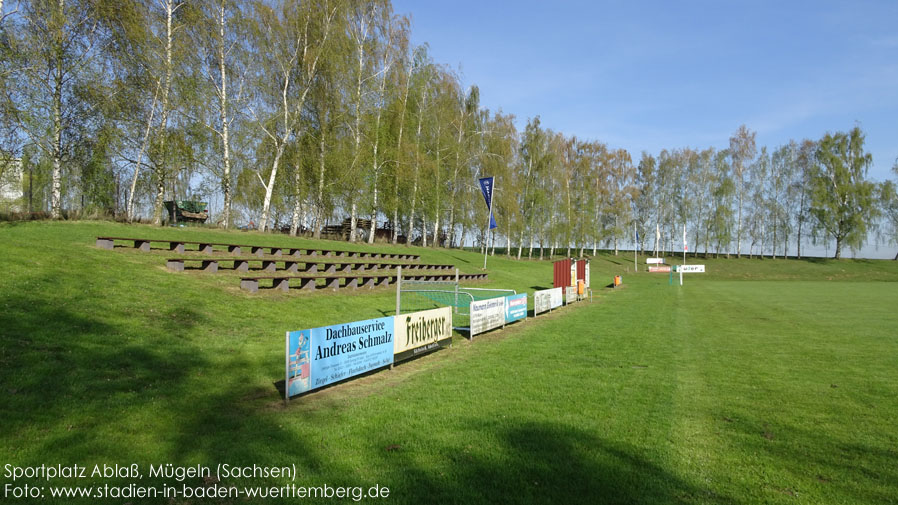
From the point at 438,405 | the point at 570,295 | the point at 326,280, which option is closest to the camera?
the point at 438,405

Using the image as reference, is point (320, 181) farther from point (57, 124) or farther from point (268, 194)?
point (57, 124)

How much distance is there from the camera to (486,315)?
15.5 metres

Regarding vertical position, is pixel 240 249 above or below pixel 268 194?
below

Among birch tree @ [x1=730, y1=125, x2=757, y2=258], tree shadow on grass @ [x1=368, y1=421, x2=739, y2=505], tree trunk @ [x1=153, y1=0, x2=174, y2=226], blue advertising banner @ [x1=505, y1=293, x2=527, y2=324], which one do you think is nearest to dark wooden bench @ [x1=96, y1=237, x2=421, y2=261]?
tree trunk @ [x1=153, y1=0, x2=174, y2=226]

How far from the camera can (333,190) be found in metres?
34.0

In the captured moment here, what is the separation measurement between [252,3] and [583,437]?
32.4 metres

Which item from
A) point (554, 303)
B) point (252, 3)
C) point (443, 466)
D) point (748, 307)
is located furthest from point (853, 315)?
point (252, 3)

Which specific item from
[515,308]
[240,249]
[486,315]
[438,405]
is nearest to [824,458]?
[438,405]

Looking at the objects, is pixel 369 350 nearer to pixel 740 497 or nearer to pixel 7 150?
pixel 740 497

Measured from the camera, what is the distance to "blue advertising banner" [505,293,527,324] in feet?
57.2

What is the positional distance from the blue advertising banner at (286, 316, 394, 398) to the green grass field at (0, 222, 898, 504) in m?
0.29

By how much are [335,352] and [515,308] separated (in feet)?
35.3

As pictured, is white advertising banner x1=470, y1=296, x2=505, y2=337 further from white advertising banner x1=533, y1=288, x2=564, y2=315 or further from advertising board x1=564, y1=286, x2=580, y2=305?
advertising board x1=564, y1=286, x2=580, y2=305

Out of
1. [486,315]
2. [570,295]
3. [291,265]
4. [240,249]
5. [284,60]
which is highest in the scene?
[284,60]
